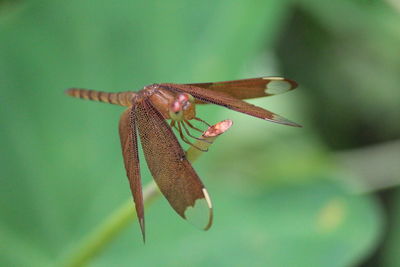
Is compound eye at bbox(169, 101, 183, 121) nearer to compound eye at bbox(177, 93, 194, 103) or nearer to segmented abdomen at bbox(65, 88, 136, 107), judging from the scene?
compound eye at bbox(177, 93, 194, 103)

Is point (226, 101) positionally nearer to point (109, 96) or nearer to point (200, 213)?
point (200, 213)

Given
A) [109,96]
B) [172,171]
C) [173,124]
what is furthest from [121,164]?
[172,171]

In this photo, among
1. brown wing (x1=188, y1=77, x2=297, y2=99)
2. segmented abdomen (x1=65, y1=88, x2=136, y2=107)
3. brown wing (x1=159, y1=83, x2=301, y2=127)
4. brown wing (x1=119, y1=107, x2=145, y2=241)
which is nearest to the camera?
brown wing (x1=119, y1=107, x2=145, y2=241)

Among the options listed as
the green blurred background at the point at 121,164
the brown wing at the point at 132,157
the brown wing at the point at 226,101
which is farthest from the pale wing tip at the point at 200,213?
the green blurred background at the point at 121,164

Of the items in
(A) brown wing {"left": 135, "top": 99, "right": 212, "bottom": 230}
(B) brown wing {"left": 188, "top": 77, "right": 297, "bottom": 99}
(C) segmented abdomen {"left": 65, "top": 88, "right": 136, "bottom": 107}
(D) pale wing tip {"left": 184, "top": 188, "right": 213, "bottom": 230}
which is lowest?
(D) pale wing tip {"left": 184, "top": 188, "right": 213, "bottom": 230}

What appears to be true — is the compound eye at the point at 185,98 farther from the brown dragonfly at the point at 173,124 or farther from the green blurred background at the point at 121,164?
the green blurred background at the point at 121,164

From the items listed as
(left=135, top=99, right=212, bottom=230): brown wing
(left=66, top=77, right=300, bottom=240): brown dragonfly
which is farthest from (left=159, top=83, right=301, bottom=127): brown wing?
(left=135, top=99, right=212, bottom=230): brown wing

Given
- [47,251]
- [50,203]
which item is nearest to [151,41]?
[50,203]
